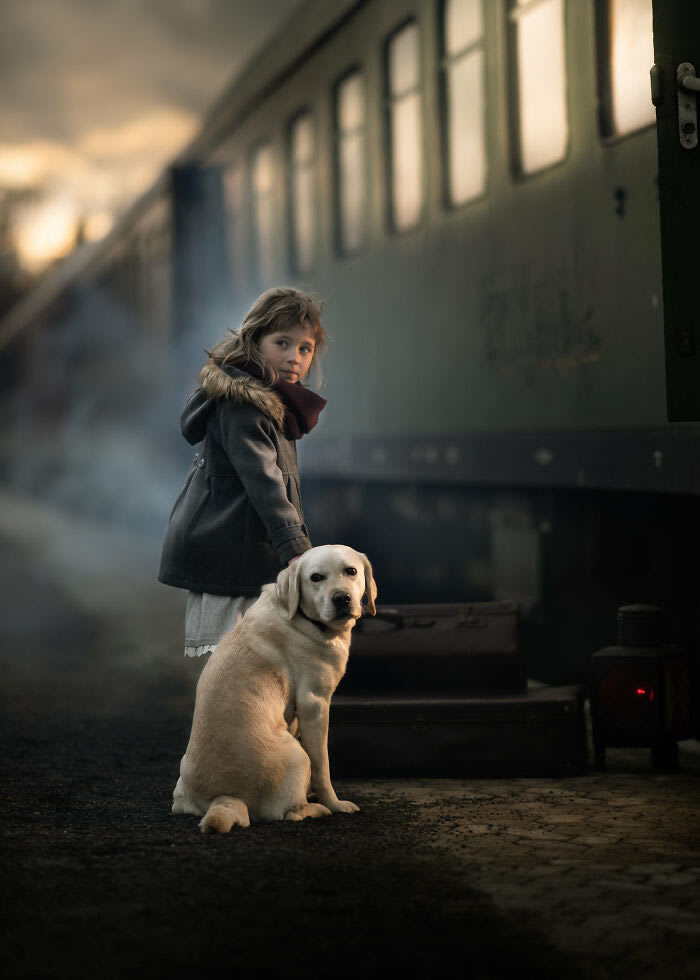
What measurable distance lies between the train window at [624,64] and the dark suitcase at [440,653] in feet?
6.48

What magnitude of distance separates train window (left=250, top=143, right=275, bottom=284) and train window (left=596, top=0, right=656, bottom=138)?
565cm

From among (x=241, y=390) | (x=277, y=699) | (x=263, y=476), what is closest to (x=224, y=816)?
(x=277, y=699)

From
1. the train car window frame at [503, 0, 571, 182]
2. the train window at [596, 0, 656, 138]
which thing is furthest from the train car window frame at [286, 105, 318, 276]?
the train window at [596, 0, 656, 138]

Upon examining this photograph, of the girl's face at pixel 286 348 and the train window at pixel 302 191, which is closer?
the girl's face at pixel 286 348

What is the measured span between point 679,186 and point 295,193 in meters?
6.29

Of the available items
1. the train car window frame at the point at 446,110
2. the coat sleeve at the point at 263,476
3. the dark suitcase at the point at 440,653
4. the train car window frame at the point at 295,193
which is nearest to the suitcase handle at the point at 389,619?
the dark suitcase at the point at 440,653

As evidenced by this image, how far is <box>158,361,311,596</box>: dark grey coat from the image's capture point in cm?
467

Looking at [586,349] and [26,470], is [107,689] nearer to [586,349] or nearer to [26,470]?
[586,349]

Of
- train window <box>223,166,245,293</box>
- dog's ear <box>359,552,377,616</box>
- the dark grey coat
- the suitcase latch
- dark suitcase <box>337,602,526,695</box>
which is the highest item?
train window <box>223,166,245,293</box>

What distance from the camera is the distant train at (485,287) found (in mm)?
5973

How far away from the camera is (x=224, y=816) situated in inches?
→ 168

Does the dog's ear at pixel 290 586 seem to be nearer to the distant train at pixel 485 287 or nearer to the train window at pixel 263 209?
the distant train at pixel 485 287

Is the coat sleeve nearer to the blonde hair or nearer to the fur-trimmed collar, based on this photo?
the fur-trimmed collar

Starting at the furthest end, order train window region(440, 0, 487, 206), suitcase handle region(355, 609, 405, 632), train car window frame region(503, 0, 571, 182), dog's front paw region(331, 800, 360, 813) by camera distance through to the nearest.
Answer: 1. train window region(440, 0, 487, 206)
2. train car window frame region(503, 0, 571, 182)
3. suitcase handle region(355, 609, 405, 632)
4. dog's front paw region(331, 800, 360, 813)
